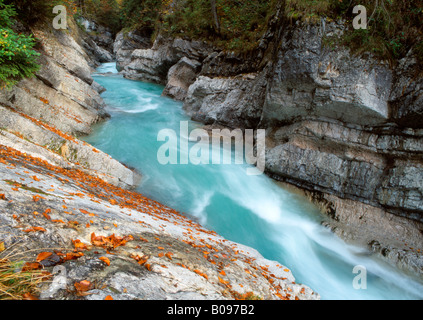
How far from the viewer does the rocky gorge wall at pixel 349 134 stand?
22.2 ft

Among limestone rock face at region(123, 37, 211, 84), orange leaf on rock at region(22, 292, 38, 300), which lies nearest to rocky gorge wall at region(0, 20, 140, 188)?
orange leaf on rock at region(22, 292, 38, 300)

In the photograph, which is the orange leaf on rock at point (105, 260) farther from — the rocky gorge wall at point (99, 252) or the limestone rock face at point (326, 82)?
the limestone rock face at point (326, 82)

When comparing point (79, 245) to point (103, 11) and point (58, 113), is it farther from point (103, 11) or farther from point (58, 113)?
point (103, 11)

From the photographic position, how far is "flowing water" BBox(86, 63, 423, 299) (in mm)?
6145

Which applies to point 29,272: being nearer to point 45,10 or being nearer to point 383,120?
point 383,120

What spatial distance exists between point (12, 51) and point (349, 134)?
406 inches

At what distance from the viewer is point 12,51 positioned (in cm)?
602
